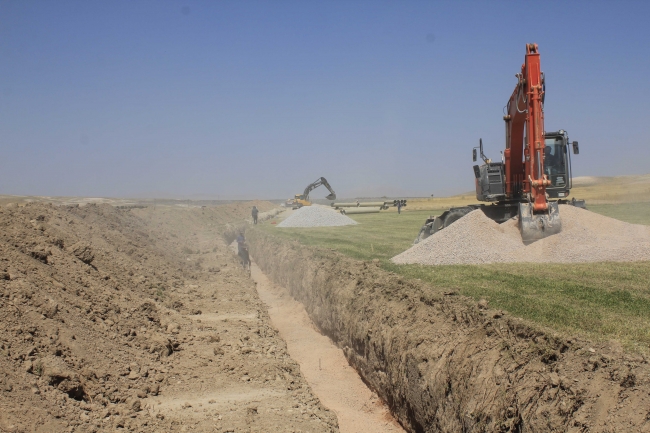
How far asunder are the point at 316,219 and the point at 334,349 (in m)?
20.9

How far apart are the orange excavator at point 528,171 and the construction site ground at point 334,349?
6.59 feet

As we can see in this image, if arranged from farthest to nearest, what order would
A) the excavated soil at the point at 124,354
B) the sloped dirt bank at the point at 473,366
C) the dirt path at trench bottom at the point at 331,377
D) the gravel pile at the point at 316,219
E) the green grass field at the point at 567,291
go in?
the gravel pile at the point at 316,219, the dirt path at trench bottom at the point at 331,377, the green grass field at the point at 567,291, the excavated soil at the point at 124,354, the sloped dirt bank at the point at 473,366

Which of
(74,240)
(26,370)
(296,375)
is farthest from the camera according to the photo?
(74,240)

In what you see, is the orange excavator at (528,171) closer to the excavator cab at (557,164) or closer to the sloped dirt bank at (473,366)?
the excavator cab at (557,164)

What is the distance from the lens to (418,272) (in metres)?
11.0

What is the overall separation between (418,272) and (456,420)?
5088mm

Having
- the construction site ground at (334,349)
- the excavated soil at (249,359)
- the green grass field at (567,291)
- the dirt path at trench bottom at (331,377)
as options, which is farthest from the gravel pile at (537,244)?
the dirt path at trench bottom at (331,377)

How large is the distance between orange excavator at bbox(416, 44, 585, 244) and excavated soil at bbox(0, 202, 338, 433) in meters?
6.44

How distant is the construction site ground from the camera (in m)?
5.02

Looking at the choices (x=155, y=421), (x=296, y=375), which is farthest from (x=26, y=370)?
(x=296, y=375)

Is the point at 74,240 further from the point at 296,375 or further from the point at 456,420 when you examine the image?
the point at 456,420

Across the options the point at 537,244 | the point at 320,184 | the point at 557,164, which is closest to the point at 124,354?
the point at 537,244

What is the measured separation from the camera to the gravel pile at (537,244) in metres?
11.0

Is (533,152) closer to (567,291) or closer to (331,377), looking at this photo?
(567,291)
